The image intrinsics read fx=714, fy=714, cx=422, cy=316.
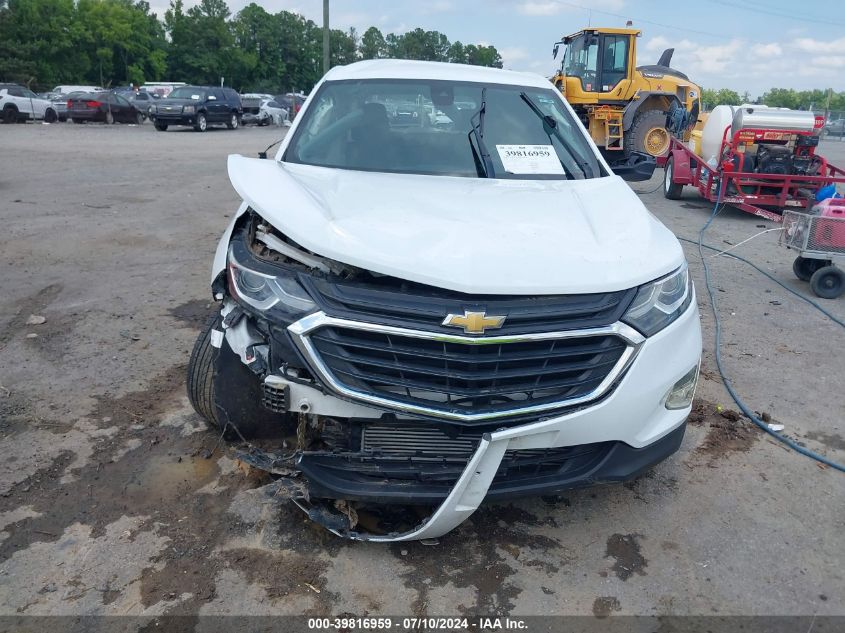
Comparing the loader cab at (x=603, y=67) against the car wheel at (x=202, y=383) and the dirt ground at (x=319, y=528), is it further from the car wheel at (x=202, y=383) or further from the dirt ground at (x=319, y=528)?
the car wheel at (x=202, y=383)

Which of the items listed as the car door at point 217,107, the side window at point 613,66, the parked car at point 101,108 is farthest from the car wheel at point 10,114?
the side window at point 613,66

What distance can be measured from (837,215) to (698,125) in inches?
278

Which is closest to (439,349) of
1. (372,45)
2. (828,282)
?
(828,282)

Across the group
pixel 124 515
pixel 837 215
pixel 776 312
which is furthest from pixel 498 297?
pixel 837 215

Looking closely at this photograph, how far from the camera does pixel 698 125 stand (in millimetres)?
13102

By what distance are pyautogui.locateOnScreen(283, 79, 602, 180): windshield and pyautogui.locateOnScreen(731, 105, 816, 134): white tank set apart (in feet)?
24.8

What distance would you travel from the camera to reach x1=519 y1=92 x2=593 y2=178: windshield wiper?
4.26 meters

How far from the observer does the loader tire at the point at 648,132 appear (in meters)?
16.1

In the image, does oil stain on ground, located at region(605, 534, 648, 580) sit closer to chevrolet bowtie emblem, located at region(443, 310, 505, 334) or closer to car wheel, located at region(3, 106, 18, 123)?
chevrolet bowtie emblem, located at region(443, 310, 505, 334)

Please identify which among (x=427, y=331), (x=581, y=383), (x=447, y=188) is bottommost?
(x=581, y=383)

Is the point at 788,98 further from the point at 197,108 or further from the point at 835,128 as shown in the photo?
the point at 197,108

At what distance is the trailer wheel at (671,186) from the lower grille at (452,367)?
1126 centimetres

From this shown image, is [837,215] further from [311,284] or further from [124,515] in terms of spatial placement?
[124,515]

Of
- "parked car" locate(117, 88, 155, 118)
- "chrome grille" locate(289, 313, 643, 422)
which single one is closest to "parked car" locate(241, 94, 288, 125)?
"parked car" locate(117, 88, 155, 118)
